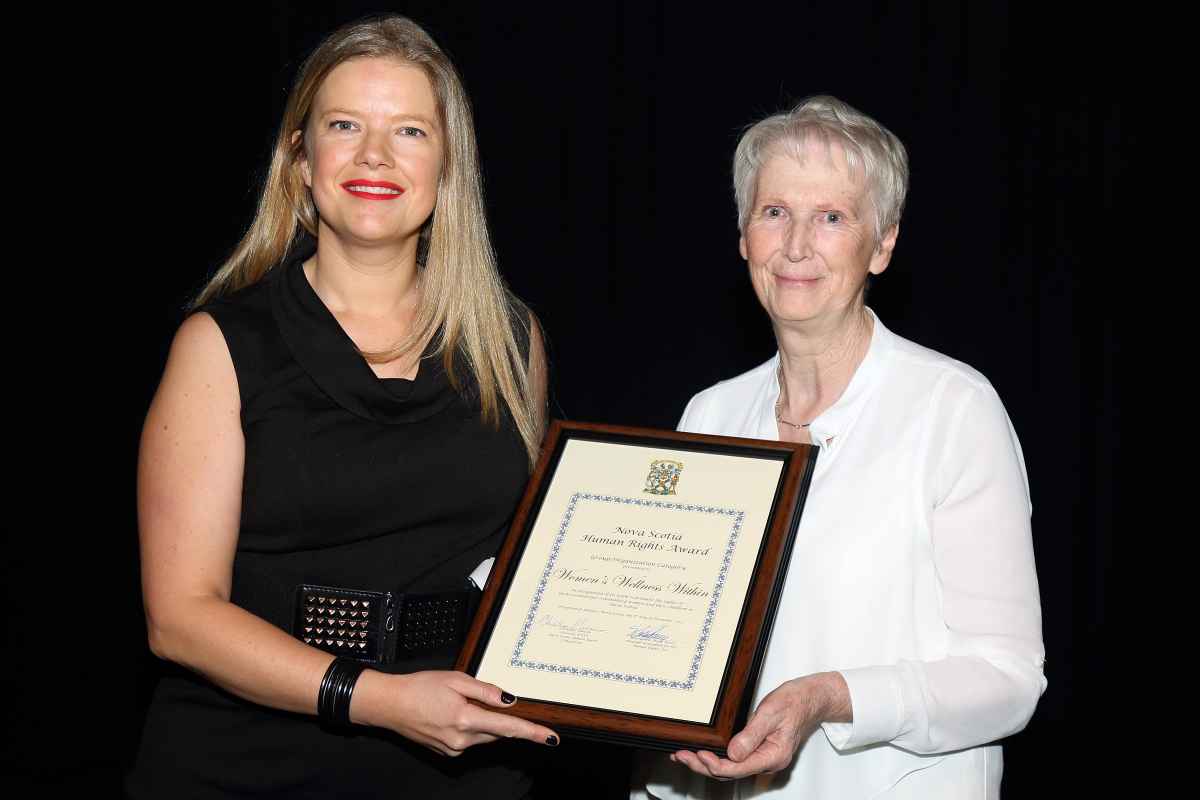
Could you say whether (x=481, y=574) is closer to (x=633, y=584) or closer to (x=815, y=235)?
(x=633, y=584)

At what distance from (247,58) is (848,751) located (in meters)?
2.77

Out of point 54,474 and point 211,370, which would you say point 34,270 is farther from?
point 211,370

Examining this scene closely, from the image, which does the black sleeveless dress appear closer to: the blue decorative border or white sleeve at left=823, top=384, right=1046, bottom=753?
the blue decorative border

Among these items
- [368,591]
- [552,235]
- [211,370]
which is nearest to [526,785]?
[368,591]

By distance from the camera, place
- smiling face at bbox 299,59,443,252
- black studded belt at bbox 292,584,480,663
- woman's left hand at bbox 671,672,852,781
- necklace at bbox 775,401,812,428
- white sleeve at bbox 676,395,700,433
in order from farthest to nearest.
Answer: white sleeve at bbox 676,395,700,433
necklace at bbox 775,401,812,428
smiling face at bbox 299,59,443,252
black studded belt at bbox 292,584,480,663
woman's left hand at bbox 671,672,852,781

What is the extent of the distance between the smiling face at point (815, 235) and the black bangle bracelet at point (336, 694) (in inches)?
35.7

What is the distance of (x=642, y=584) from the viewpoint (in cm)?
194

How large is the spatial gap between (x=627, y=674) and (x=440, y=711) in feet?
0.91

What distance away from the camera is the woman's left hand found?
1780 mm

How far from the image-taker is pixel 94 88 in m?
3.80

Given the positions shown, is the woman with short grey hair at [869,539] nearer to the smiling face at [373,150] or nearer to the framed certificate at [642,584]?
the framed certificate at [642,584]

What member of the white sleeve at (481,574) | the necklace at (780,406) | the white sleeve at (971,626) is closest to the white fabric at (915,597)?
the white sleeve at (971,626)
